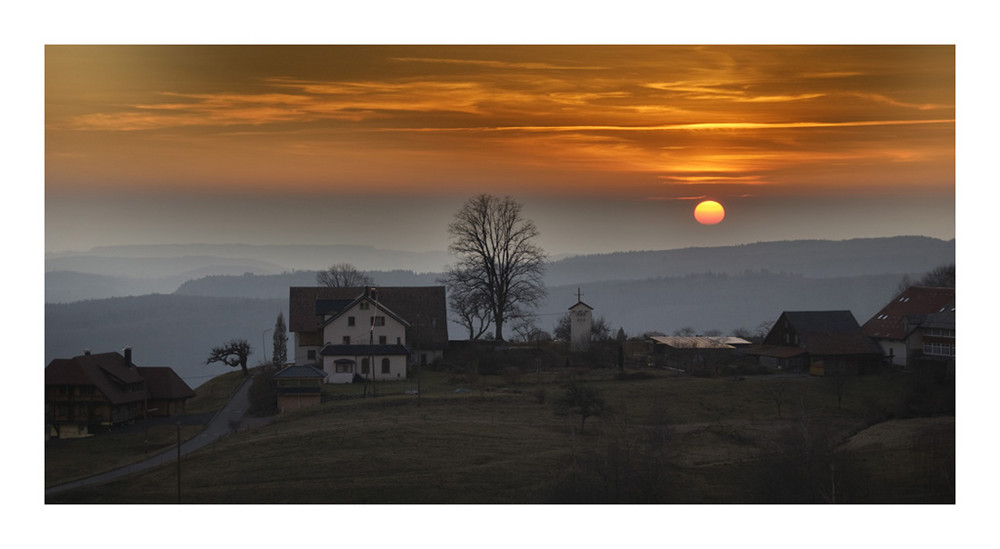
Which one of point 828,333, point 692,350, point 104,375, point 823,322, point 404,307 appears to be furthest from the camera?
point 404,307

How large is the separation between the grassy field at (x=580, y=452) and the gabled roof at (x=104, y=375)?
8.30 ft

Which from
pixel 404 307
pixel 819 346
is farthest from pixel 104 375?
pixel 819 346

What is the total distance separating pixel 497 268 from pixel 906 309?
19.0 meters

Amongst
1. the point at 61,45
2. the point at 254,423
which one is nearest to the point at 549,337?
the point at 254,423

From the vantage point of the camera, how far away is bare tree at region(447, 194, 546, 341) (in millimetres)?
43469

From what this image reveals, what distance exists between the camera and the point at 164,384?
32750 millimetres

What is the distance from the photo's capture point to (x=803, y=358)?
37188 mm

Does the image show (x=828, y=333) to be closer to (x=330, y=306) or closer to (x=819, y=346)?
(x=819, y=346)

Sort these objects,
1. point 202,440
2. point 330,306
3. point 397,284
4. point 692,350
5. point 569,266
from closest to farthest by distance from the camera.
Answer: point 202,440 → point 692,350 → point 330,306 → point 397,284 → point 569,266

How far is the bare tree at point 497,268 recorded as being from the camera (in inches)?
1711

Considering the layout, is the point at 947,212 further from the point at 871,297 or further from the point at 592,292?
the point at 592,292

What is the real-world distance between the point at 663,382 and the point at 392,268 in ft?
55.4

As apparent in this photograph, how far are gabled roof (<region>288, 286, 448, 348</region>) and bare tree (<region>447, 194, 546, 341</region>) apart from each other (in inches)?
79.0

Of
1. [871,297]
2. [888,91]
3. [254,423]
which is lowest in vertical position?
[254,423]
